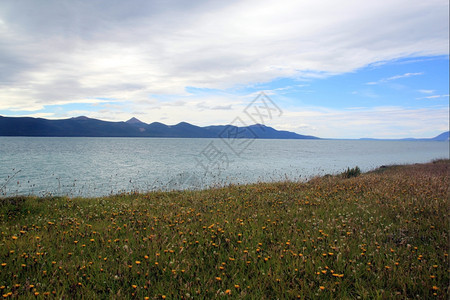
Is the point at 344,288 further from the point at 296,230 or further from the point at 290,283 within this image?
the point at 296,230

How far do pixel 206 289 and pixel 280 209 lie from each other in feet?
15.7

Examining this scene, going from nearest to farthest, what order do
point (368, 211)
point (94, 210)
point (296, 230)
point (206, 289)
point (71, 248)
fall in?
point (206, 289) < point (71, 248) < point (296, 230) < point (368, 211) < point (94, 210)

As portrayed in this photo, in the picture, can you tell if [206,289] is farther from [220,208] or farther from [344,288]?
[220,208]

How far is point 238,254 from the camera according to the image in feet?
17.0

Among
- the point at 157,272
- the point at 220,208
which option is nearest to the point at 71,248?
the point at 157,272

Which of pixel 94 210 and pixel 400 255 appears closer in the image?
pixel 400 255

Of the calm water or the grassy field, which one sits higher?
the grassy field

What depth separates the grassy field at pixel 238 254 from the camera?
407 centimetres

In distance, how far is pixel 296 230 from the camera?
6227mm

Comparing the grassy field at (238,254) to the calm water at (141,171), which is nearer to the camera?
the grassy field at (238,254)

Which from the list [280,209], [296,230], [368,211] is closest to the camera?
[296,230]

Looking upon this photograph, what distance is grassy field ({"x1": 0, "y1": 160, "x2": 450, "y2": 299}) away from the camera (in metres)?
4.07

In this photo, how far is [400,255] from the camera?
5113 millimetres

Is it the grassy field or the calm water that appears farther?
the calm water
